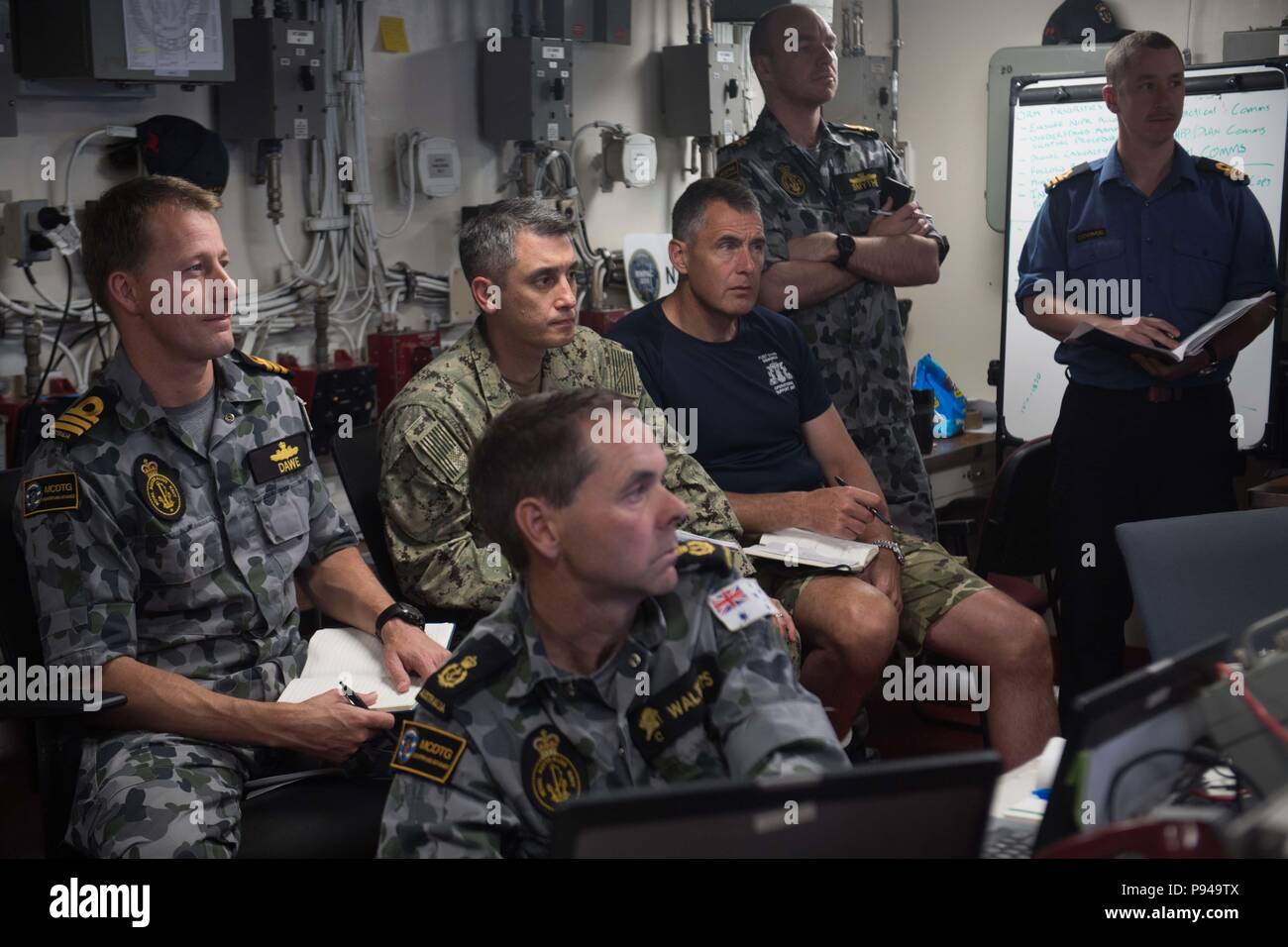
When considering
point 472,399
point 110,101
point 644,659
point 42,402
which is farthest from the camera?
point 110,101

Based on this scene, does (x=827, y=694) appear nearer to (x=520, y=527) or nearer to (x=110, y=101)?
(x=520, y=527)

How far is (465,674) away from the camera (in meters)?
1.59

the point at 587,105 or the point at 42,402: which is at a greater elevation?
the point at 587,105

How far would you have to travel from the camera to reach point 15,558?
2.19 meters

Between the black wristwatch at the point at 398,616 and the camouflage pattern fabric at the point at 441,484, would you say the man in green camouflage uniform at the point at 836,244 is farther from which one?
the black wristwatch at the point at 398,616

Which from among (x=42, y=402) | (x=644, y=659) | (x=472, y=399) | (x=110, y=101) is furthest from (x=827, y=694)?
(x=110, y=101)

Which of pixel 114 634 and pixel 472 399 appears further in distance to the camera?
pixel 472 399

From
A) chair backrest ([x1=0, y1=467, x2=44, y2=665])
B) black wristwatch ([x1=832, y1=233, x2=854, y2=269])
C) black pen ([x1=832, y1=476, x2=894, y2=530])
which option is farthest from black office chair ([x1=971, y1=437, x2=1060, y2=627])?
chair backrest ([x1=0, y1=467, x2=44, y2=665])

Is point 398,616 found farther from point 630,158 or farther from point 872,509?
point 630,158

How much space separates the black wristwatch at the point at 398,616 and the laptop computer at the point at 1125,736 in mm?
1384

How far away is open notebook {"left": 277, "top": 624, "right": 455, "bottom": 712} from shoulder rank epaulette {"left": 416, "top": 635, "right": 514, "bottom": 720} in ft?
2.03

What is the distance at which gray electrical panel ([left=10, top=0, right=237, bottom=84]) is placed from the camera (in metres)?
2.99
